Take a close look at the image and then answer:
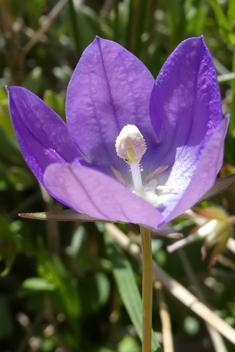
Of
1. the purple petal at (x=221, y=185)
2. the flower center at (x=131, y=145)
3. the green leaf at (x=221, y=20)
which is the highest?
the green leaf at (x=221, y=20)

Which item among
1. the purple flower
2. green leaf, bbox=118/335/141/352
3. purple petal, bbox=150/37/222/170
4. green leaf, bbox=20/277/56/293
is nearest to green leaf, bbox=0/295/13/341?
green leaf, bbox=20/277/56/293

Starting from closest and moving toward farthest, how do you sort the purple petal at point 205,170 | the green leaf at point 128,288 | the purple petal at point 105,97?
the purple petal at point 205,170, the purple petal at point 105,97, the green leaf at point 128,288

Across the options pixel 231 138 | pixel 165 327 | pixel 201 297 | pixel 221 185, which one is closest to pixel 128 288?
pixel 165 327

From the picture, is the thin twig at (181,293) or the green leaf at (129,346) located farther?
the green leaf at (129,346)

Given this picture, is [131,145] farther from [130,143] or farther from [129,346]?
[129,346]

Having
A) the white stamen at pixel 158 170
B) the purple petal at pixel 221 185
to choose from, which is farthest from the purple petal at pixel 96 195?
the white stamen at pixel 158 170

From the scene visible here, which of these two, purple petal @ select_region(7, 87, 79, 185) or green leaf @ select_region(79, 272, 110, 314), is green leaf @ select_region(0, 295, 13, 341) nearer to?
green leaf @ select_region(79, 272, 110, 314)

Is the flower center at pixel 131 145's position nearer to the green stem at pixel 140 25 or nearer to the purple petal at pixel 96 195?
the purple petal at pixel 96 195

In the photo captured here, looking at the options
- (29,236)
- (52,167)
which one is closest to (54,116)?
(52,167)
